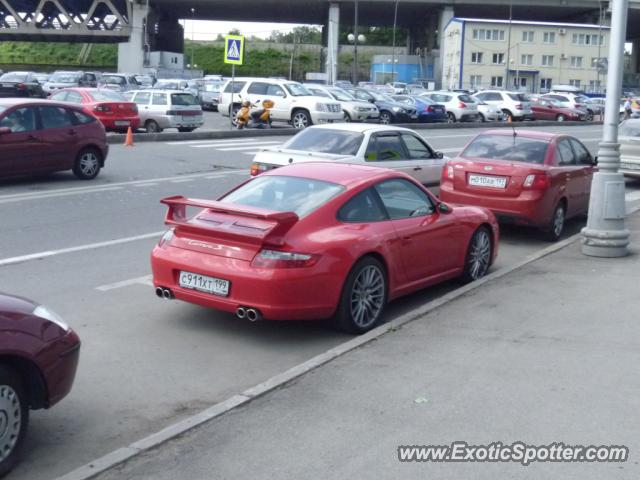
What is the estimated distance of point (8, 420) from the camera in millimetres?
4922

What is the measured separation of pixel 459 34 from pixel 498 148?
73.8m

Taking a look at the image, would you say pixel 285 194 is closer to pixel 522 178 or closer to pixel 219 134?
pixel 522 178

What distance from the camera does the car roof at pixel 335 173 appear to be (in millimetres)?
8609

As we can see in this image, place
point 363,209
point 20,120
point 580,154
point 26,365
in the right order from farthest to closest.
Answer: point 20,120, point 580,154, point 363,209, point 26,365

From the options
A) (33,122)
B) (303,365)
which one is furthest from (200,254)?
(33,122)

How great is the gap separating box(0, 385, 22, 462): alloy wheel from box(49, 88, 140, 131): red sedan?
23.1 meters

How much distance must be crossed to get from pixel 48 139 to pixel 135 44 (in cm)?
7043

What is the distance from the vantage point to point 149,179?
61.4ft

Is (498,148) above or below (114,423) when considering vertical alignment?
above

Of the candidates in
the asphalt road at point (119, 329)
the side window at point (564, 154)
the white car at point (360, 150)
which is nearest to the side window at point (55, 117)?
the asphalt road at point (119, 329)

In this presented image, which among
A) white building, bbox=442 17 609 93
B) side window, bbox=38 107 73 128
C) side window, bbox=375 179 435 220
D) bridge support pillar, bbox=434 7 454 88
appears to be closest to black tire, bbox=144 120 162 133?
side window, bbox=38 107 73 128

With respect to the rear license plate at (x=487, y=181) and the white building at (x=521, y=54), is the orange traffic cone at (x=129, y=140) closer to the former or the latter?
the rear license plate at (x=487, y=181)

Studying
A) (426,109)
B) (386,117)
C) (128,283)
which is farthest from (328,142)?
(426,109)

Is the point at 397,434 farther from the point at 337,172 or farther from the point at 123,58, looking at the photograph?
the point at 123,58
